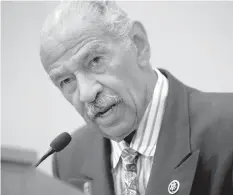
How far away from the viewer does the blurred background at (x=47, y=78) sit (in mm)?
1814

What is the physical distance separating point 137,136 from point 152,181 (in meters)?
0.16

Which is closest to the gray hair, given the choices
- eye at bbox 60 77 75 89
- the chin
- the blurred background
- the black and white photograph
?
the black and white photograph

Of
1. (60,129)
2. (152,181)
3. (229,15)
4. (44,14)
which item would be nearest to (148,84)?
(152,181)

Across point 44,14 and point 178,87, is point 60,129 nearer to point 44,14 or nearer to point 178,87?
point 44,14

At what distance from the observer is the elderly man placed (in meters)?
1.19

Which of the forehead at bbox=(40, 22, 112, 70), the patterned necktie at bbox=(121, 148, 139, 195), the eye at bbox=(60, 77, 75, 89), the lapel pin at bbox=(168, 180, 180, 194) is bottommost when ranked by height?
the lapel pin at bbox=(168, 180, 180, 194)

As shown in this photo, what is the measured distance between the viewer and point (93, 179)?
1.38 meters

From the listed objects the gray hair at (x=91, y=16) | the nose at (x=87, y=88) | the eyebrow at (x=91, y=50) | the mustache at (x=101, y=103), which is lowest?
the mustache at (x=101, y=103)

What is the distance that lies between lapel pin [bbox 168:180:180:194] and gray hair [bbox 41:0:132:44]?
1.40 ft

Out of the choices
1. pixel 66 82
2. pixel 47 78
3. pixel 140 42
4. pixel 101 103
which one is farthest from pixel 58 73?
pixel 47 78

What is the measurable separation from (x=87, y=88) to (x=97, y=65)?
8cm

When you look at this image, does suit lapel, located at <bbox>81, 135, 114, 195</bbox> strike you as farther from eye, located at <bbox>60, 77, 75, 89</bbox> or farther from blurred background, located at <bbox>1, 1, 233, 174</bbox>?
blurred background, located at <bbox>1, 1, 233, 174</bbox>

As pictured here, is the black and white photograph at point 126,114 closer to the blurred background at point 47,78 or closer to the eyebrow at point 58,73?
the eyebrow at point 58,73

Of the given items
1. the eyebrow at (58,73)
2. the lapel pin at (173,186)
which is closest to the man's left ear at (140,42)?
the eyebrow at (58,73)
